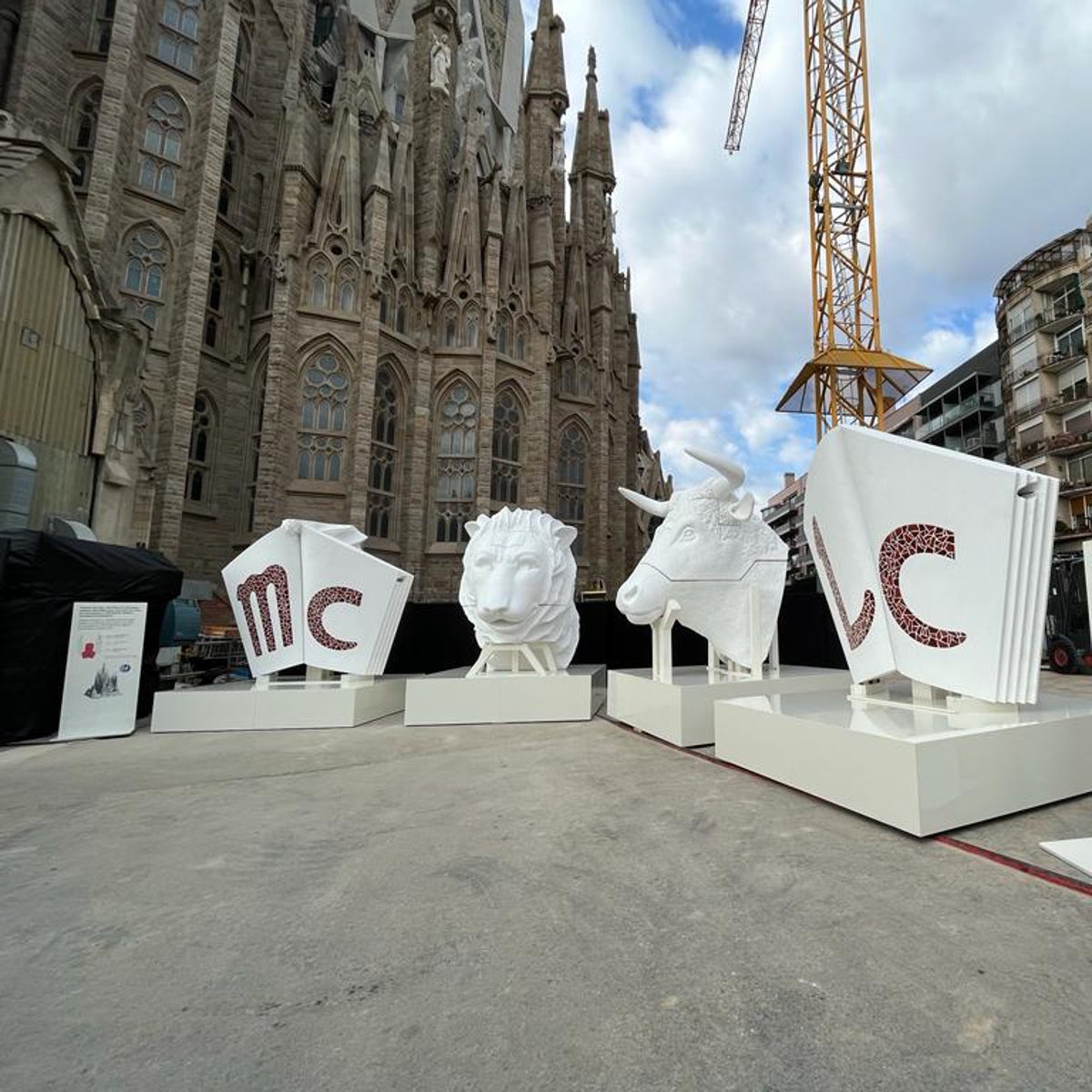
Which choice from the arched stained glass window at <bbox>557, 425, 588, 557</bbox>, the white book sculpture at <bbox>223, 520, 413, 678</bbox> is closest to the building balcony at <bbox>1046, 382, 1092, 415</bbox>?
the arched stained glass window at <bbox>557, 425, 588, 557</bbox>

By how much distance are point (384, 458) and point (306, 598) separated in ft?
44.4

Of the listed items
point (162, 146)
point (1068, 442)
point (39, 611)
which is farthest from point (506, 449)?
point (1068, 442)

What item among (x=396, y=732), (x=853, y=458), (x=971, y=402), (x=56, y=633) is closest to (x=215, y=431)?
(x=56, y=633)

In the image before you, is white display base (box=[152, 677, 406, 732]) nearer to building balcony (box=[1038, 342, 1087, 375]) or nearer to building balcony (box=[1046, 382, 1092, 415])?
building balcony (box=[1046, 382, 1092, 415])

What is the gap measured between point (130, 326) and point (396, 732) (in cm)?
927

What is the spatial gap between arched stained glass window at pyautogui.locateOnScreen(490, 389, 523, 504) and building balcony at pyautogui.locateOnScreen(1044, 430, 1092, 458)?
2510 centimetres

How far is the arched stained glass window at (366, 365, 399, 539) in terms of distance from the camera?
19453 millimetres

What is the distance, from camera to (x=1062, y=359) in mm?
28141

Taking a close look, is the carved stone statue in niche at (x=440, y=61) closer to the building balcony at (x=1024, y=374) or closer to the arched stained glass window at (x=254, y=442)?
the arched stained glass window at (x=254, y=442)

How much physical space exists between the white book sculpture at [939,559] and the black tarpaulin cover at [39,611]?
25.7 ft

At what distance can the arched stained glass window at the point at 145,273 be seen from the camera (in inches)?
637

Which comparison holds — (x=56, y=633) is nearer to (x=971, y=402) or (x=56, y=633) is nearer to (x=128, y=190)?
(x=128, y=190)

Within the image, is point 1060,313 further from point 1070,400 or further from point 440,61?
point 440,61

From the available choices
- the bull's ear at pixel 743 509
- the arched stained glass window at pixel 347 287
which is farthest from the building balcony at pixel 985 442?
the bull's ear at pixel 743 509
